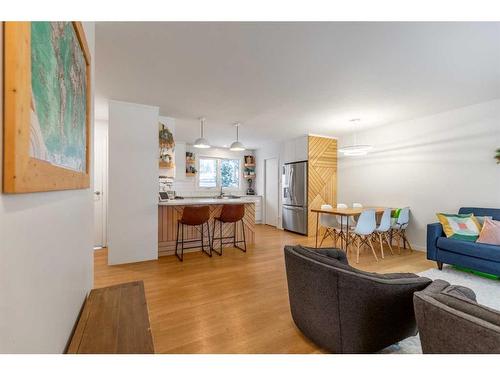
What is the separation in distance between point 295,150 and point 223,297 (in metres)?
4.69

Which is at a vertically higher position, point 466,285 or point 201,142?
point 201,142

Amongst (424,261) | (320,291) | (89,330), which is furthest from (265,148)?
(89,330)

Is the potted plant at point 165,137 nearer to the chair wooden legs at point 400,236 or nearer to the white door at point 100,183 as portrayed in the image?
the white door at point 100,183

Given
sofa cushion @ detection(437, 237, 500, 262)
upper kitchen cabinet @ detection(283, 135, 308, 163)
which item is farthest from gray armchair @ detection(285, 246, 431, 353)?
upper kitchen cabinet @ detection(283, 135, 308, 163)

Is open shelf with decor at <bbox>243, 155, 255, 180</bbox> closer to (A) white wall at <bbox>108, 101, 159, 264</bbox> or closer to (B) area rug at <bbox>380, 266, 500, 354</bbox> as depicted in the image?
(A) white wall at <bbox>108, 101, 159, 264</bbox>

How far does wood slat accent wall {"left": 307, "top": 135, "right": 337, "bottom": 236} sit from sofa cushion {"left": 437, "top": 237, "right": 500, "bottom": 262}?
9.36ft

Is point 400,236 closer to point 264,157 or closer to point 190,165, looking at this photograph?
point 264,157

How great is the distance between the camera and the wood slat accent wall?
19.6ft

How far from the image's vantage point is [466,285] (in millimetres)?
2928

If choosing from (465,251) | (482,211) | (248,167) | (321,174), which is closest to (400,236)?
(482,211)

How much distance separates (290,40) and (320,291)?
7.13ft

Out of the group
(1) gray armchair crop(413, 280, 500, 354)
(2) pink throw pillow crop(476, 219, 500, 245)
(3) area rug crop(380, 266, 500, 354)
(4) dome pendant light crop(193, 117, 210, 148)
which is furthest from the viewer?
(4) dome pendant light crop(193, 117, 210, 148)

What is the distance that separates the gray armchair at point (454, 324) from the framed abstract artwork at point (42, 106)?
62.1 inches
